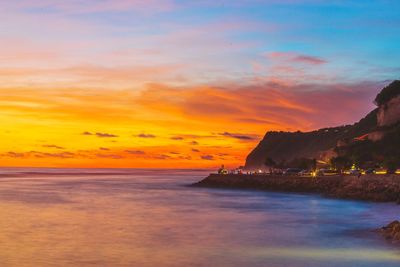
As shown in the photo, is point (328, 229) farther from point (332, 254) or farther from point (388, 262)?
point (388, 262)

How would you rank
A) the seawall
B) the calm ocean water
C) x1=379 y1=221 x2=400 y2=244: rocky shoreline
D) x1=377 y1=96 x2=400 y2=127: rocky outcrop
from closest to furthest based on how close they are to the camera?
the calm ocean water < x1=379 y1=221 x2=400 y2=244: rocky shoreline < the seawall < x1=377 y1=96 x2=400 y2=127: rocky outcrop

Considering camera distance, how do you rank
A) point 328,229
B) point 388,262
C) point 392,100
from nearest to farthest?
point 388,262 < point 328,229 < point 392,100

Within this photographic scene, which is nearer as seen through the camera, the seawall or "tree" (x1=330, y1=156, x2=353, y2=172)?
the seawall

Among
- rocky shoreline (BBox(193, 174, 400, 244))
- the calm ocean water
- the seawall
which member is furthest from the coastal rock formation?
the seawall

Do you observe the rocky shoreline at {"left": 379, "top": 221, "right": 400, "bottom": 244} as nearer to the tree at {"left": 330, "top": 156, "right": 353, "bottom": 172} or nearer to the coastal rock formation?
the coastal rock formation

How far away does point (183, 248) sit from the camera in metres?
31.8

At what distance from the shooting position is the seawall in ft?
231

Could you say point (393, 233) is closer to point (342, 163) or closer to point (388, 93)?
point (342, 163)

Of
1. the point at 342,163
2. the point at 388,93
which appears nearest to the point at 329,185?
the point at 342,163

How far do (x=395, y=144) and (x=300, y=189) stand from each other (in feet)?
203

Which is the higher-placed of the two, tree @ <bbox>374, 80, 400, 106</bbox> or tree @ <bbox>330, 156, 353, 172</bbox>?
tree @ <bbox>374, 80, 400, 106</bbox>

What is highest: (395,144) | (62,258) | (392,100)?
(392,100)

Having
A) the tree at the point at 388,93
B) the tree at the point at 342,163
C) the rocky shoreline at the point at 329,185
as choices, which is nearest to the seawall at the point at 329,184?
the rocky shoreline at the point at 329,185

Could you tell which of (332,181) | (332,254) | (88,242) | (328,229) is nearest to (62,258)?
(88,242)
